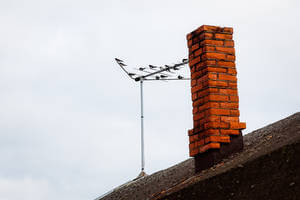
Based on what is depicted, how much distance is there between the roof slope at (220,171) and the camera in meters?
6.28

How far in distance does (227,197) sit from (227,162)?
1447mm

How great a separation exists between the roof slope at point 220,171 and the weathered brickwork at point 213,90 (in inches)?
15.4

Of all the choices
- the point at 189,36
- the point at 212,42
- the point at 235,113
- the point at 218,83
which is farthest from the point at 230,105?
the point at 189,36

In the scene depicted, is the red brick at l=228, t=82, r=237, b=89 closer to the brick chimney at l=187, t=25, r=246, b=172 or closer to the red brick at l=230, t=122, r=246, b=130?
the brick chimney at l=187, t=25, r=246, b=172

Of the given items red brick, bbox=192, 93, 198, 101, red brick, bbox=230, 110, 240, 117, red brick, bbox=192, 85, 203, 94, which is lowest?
red brick, bbox=230, 110, 240, 117

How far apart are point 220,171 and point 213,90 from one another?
172cm

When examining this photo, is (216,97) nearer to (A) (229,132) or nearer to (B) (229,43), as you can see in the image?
(A) (229,132)

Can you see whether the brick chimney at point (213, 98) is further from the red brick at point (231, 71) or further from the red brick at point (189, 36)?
the red brick at point (189, 36)

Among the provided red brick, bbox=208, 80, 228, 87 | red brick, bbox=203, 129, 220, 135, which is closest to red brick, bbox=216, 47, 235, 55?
red brick, bbox=208, 80, 228, 87

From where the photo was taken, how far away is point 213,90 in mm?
8250

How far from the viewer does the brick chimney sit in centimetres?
809

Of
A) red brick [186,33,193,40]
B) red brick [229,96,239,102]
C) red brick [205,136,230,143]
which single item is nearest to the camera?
red brick [205,136,230,143]

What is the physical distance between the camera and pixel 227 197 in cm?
608

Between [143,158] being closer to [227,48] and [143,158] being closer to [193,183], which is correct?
[227,48]
